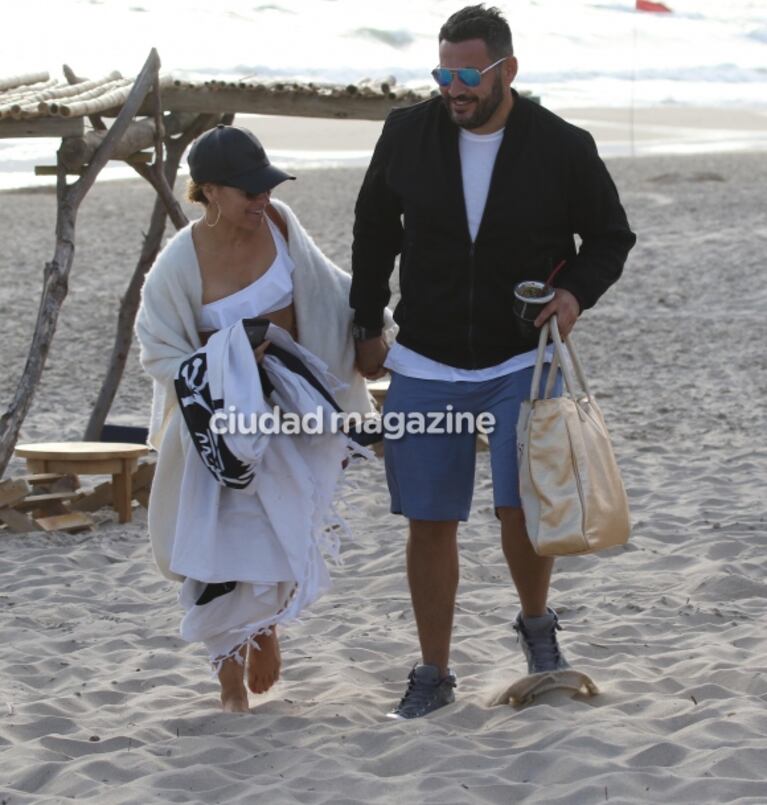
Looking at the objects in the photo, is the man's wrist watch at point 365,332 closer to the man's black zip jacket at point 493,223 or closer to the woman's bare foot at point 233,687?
the man's black zip jacket at point 493,223

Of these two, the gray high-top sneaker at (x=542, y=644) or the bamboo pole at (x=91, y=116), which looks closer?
the gray high-top sneaker at (x=542, y=644)

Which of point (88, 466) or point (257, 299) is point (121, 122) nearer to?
point (88, 466)

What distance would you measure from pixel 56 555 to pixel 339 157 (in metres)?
20.9

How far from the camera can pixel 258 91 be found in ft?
25.5

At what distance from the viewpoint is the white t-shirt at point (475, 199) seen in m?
4.09

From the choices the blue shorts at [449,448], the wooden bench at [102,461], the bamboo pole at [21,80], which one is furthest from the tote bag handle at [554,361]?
the bamboo pole at [21,80]

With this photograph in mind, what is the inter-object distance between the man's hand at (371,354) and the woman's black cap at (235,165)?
55 cm

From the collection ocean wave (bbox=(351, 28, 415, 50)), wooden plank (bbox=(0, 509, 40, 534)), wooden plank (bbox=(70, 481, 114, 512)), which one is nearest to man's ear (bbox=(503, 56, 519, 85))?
wooden plank (bbox=(0, 509, 40, 534))

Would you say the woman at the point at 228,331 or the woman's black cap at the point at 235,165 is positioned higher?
the woman's black cap at the point at 235,165

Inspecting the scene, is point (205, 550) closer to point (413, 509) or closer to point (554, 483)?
point (413, 509)

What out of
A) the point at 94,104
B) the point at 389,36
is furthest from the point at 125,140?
the point at 389,36

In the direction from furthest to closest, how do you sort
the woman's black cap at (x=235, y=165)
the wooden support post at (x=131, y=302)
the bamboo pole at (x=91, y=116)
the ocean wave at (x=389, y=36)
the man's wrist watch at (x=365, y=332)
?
1. the ocean wave at (x=389, y=36)
2. the wooden support post at (x=131, y=302)
3. the bamboo pole at (x=91, y=116)
4. the man's wrist watch at (x=365, y=332)
5. the woman's black cap at (x=235, y=165)

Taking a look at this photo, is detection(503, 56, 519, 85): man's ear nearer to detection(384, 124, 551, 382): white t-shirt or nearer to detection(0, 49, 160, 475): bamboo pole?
detection(384, 124, 551, 382): white t-shirt

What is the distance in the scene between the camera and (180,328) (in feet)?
14.0
